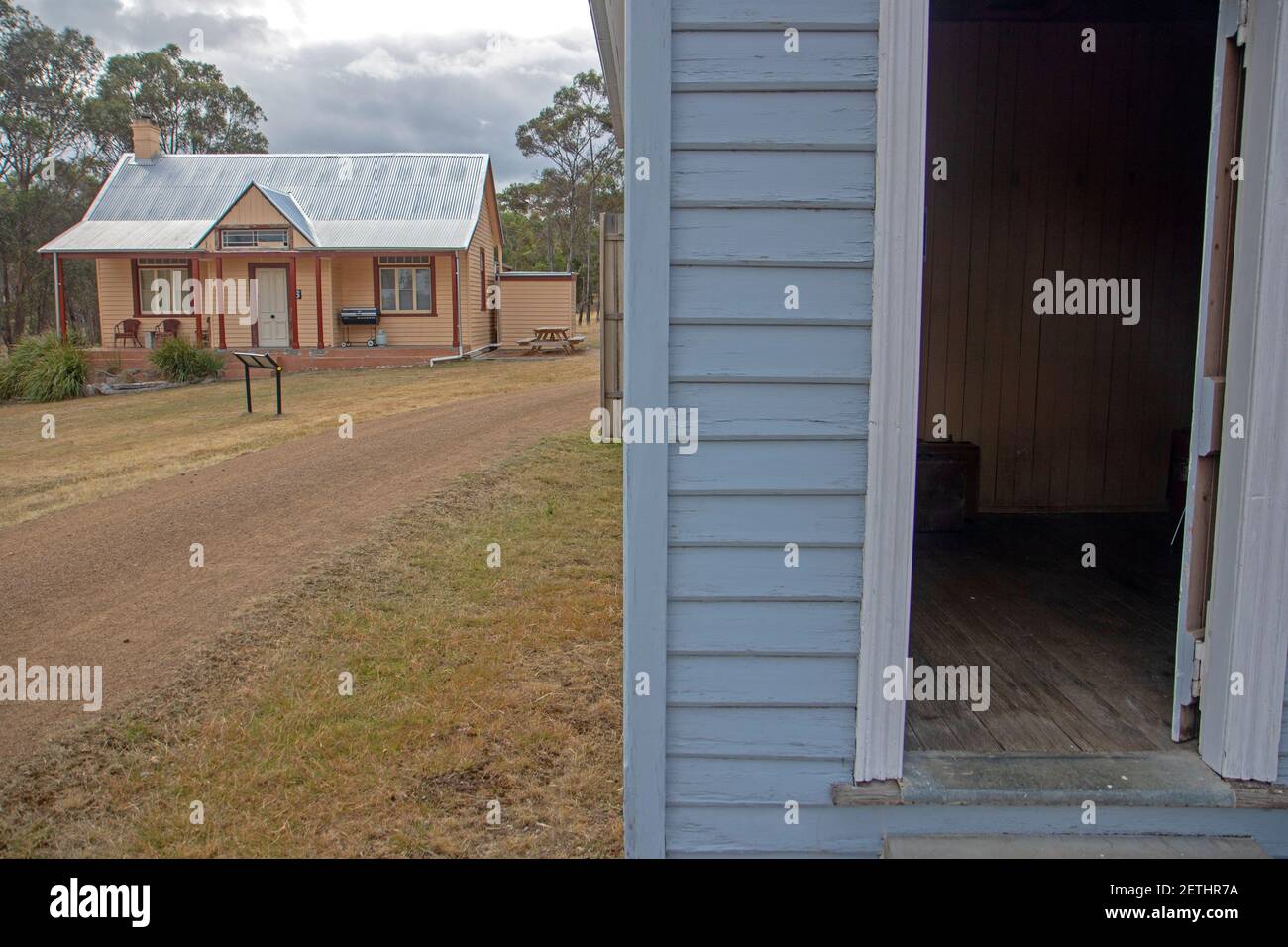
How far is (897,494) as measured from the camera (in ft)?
7.83

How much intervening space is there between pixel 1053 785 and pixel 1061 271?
3938 mm

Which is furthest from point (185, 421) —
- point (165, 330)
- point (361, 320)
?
point (165, 330)

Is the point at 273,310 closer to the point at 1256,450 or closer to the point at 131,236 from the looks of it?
the point at 131,236

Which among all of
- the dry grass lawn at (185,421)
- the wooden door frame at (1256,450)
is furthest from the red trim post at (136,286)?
the wooden door frame at (1256,450)

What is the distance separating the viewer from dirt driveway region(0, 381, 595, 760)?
4352 millimetres

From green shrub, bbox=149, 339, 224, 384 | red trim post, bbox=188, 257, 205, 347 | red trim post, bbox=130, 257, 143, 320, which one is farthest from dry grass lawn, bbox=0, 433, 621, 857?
red trim post, bbox=130, 257, 143, 320

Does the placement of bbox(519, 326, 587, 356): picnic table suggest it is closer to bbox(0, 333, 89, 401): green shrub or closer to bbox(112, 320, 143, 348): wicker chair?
bbox(112, 320, 143, 348): wicker chair

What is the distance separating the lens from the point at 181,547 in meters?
5.99

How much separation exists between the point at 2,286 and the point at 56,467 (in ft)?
95.2

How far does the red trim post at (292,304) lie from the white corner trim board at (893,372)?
19.4 meters

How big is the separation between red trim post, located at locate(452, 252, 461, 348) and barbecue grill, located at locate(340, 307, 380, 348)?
1.64 meters
